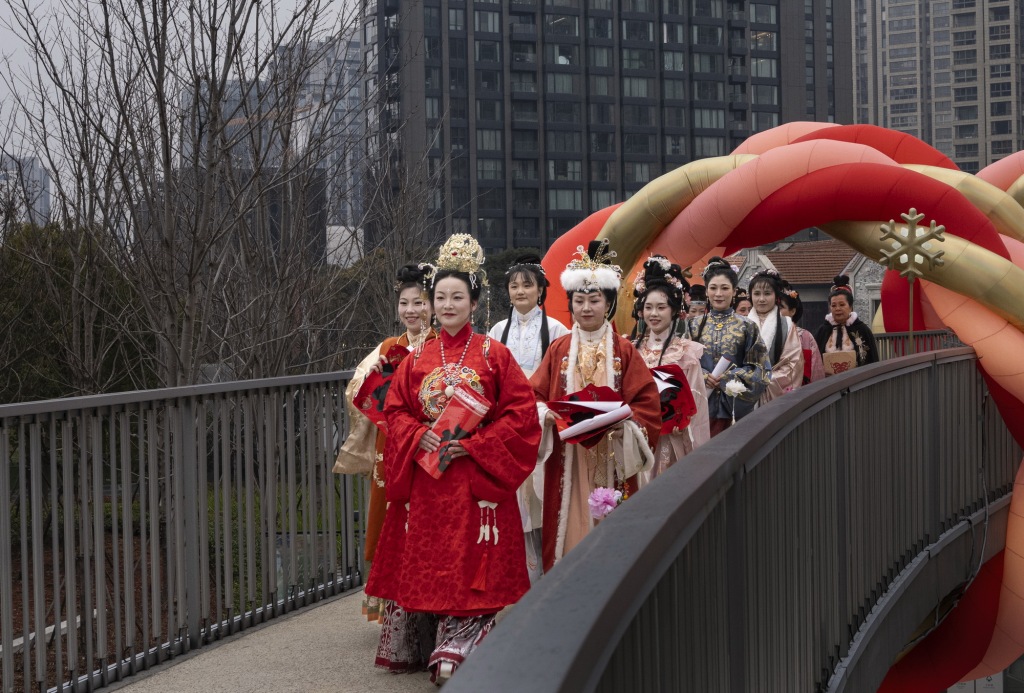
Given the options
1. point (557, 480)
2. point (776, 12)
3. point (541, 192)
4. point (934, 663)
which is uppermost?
point (776, 12)

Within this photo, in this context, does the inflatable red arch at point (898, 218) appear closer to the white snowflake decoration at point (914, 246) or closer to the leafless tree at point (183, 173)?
the white snowflake decoration at point (914, 246)

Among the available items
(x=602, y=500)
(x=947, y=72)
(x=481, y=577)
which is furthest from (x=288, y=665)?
(x=947, y=72)

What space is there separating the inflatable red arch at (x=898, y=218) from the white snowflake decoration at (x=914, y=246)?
13 centimetres

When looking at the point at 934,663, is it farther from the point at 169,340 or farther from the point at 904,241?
the point at 169,340

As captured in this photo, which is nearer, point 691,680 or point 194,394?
point 691,680

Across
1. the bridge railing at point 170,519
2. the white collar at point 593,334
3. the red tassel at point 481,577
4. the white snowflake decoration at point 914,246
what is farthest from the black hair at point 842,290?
the red tassel at point 481,577

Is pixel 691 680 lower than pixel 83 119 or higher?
lower

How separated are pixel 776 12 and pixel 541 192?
2405 centimetres

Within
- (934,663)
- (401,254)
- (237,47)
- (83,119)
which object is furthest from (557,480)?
(401,254)

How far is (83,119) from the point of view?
7.16 metres

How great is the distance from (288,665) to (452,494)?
1038mm

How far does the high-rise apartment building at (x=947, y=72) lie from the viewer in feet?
368

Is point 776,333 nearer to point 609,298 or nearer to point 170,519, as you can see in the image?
point 609,298

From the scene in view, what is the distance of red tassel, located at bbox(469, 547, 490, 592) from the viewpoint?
5027 mm
